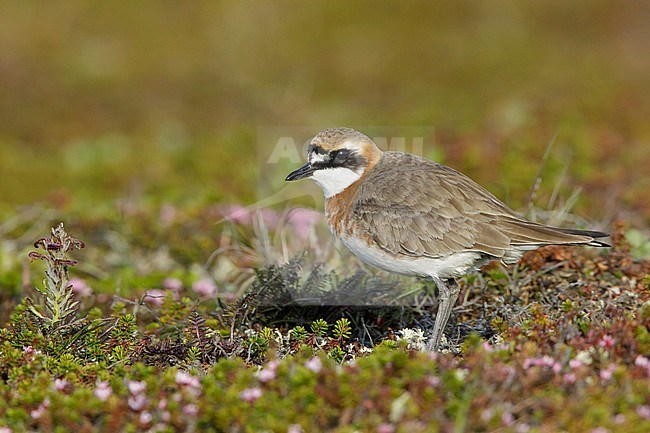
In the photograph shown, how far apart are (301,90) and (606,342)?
11.1 meters

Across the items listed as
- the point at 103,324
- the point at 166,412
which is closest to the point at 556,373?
the point at 166,412

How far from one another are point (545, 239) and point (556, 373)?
1.35m

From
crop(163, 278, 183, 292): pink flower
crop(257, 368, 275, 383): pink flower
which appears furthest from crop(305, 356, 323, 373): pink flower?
crop(163, 278, 183, 292): pink flower

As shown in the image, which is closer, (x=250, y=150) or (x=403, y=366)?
(x=403, y=366)

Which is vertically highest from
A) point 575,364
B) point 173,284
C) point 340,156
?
point 340,156

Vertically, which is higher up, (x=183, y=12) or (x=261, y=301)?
(x=183, y=12)

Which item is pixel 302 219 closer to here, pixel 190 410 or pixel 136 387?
pixel 136 387

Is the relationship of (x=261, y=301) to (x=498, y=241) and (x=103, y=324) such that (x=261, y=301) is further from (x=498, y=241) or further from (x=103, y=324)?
(x=498, y=241)

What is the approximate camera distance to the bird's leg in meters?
5.70

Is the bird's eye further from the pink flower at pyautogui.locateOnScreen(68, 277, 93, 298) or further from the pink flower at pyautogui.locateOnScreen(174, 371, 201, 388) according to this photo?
the pink flower at pyautogui.locateOnScreen(68, 277, 93, 298)

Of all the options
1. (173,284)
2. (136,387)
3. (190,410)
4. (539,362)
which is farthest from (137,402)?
(173,284)

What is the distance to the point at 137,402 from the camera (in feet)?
14.5

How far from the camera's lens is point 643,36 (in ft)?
59.6

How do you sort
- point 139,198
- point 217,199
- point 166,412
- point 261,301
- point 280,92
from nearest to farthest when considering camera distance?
point 166,412 < point 261,301 < point 217,199 < point 139,198 < point 280,92
